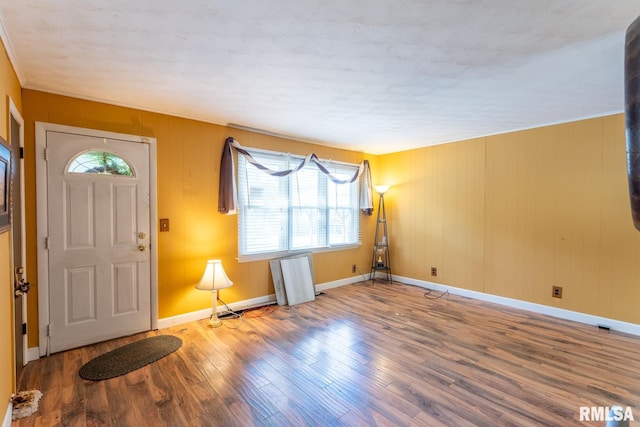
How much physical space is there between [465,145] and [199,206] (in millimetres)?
3864

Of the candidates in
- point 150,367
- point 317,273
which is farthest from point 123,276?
point 317,273

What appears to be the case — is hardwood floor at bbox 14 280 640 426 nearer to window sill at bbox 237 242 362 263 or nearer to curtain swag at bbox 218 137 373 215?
window sill at bbox 237 242 362 263

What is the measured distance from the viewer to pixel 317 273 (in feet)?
15.3

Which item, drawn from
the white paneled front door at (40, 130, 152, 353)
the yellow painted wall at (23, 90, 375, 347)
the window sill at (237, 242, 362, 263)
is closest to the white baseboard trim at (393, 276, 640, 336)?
the window sill at (237, 242, 362, 263)

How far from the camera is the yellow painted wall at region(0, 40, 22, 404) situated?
1.69 meters

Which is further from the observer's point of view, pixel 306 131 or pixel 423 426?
pixel 306 131

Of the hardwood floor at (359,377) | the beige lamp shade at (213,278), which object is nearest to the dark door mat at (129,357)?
the hardwood floor at (359,377)

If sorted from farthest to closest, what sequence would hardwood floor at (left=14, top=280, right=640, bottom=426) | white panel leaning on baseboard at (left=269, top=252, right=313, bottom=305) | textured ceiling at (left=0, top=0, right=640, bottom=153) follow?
1. white panel leaning on baseboard at (left=269, top=252, right=313, bottom=305)
2. hardwood floor at (left=14, top=280, right=640, bottom=426)
3. textured ceiling at (left=0, top=0, right=640, bottom=153)

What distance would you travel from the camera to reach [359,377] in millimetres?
2287

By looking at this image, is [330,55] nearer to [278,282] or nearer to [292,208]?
[292,208]

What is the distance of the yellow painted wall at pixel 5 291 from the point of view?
169cm

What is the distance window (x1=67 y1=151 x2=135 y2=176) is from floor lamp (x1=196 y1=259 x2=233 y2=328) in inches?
50.4

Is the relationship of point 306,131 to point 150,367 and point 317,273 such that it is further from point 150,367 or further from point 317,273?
point 150,367

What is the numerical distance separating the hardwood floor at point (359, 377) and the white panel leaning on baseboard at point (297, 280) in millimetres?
620
